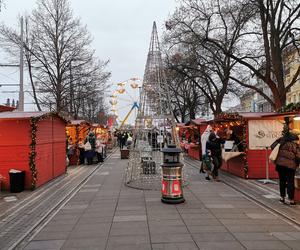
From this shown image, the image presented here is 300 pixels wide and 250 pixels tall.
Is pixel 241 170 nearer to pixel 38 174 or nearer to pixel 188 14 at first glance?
pixel 38 174

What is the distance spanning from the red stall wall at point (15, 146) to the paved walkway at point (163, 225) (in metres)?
2.54

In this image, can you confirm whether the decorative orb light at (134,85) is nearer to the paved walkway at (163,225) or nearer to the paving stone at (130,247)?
the paved walkway at (163,225)

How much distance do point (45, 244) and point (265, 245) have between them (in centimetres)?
355

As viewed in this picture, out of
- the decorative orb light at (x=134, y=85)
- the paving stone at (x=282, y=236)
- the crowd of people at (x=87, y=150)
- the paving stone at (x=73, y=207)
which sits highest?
the decorative orb light at (x=134, y=85)

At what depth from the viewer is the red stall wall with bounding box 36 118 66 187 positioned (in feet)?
43.7

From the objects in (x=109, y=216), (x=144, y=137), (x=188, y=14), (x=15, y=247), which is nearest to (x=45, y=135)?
(x=144, y=137)

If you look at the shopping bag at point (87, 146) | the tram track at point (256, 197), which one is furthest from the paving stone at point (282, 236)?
the shopping bag at point (87, 146)

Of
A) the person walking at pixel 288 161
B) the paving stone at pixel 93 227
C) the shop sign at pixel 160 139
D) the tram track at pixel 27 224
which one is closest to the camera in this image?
the tram track at pixel 27 224

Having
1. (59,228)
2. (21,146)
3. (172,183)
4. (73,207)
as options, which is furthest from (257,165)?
(59,228)

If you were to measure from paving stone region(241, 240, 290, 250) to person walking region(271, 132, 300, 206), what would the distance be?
3.19m

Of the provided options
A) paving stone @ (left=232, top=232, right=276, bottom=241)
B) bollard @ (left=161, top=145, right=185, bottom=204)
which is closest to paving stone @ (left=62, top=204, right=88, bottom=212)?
bollard @ (left=161, top=145, right=185, bottom=204)

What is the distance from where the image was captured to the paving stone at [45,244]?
20.3ft

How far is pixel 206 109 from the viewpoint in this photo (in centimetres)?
5122

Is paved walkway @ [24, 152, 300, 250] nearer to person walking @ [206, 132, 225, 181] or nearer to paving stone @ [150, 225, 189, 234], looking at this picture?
paving stone @ [150, 225, 189, 234]
